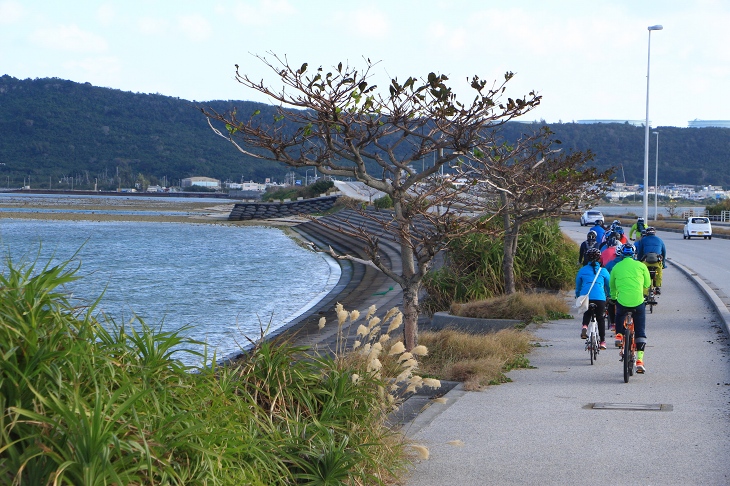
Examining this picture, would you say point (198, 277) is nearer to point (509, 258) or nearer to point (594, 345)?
point (509, 258)

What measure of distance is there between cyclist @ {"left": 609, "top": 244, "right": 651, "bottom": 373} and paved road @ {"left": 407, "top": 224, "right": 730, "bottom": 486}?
1.46 ft

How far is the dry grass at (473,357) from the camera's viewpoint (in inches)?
408

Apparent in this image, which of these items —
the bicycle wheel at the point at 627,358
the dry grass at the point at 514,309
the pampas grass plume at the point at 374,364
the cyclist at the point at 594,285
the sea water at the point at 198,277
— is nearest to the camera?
the pampas grass plume at the point at 374,364

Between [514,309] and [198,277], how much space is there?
65.2 ft

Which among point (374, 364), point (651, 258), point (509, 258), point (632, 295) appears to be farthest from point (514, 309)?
point (374, 364)

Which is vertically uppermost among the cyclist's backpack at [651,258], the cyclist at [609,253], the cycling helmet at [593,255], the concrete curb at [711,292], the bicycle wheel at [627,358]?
the cycling helmet at [593,255]

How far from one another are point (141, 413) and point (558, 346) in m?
9.26

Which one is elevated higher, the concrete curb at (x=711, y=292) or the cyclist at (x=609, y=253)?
the cyclist at (x=609, y=253)

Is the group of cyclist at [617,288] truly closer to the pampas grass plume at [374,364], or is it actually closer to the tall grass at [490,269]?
the tall grass at [490,269]

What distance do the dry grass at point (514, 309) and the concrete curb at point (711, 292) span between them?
107 inches

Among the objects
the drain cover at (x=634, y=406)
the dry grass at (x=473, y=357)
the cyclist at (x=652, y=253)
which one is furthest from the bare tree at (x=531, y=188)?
the drain cover at (x=634, y=406)

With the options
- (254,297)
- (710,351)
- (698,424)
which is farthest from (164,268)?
(698,424)

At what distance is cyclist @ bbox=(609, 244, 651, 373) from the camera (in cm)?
1045

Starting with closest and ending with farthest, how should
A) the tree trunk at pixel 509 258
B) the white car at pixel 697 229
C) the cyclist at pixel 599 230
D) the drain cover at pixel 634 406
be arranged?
the drain cover at pixel 634 406 → the tree trunk at pixel 509 258 → the cyclist at pixel 599 230 → the white car at pixel 697 229
